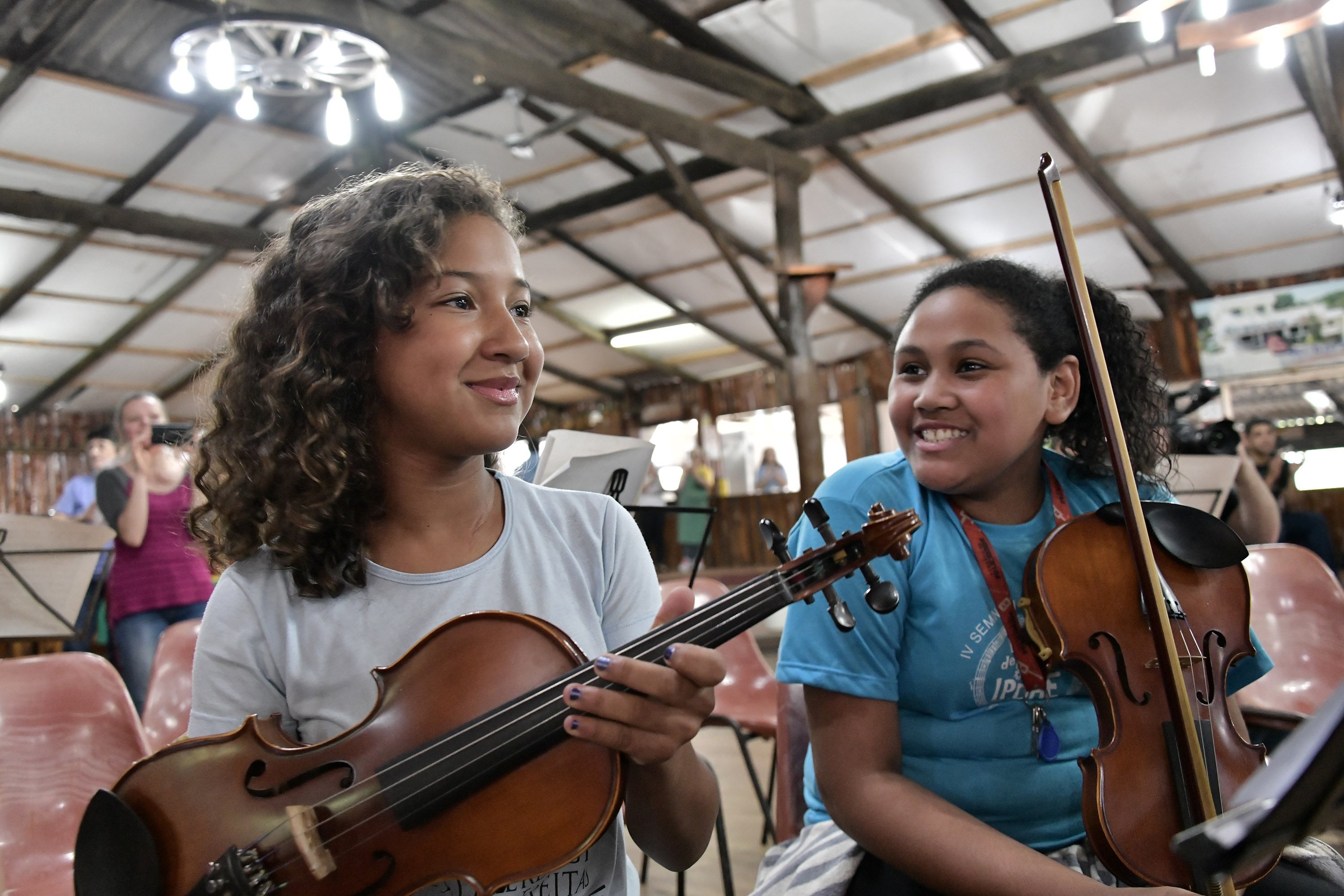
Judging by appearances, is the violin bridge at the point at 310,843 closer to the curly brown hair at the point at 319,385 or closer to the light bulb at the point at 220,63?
the curly brown hair at the point at 319,385

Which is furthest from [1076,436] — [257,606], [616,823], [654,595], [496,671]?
[257,606]

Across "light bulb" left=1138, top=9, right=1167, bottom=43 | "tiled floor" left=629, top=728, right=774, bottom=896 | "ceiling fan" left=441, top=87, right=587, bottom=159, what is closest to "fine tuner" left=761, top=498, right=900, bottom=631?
"tiled floor" left=629, top=728, right=774, bottom=896

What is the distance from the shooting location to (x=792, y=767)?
165cm

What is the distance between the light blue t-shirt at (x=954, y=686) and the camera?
1.24 metres

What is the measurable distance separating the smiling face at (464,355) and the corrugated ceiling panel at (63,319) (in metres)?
9.93

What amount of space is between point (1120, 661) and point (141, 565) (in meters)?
3.45

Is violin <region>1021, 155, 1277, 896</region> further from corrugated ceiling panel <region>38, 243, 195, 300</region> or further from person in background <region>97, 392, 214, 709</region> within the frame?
corrugated ceiling panel <region>38, 243, 195, 300</region>

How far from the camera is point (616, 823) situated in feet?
3.80

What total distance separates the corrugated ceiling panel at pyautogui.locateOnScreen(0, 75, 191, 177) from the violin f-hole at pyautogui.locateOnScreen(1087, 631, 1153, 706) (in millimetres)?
7803

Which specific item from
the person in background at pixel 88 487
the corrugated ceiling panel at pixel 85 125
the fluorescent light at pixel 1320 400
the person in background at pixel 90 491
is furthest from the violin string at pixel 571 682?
the fluorescent light at pixel 1320 400

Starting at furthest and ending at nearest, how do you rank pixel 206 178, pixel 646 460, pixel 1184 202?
pixel 206 178 → pixel 1184 202 → pixel 646 460

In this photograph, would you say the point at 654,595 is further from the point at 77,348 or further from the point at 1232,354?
the point at 77,348

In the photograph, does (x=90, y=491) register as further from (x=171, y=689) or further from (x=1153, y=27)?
(x=1153, y=27)

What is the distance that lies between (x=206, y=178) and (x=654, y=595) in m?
8.71
